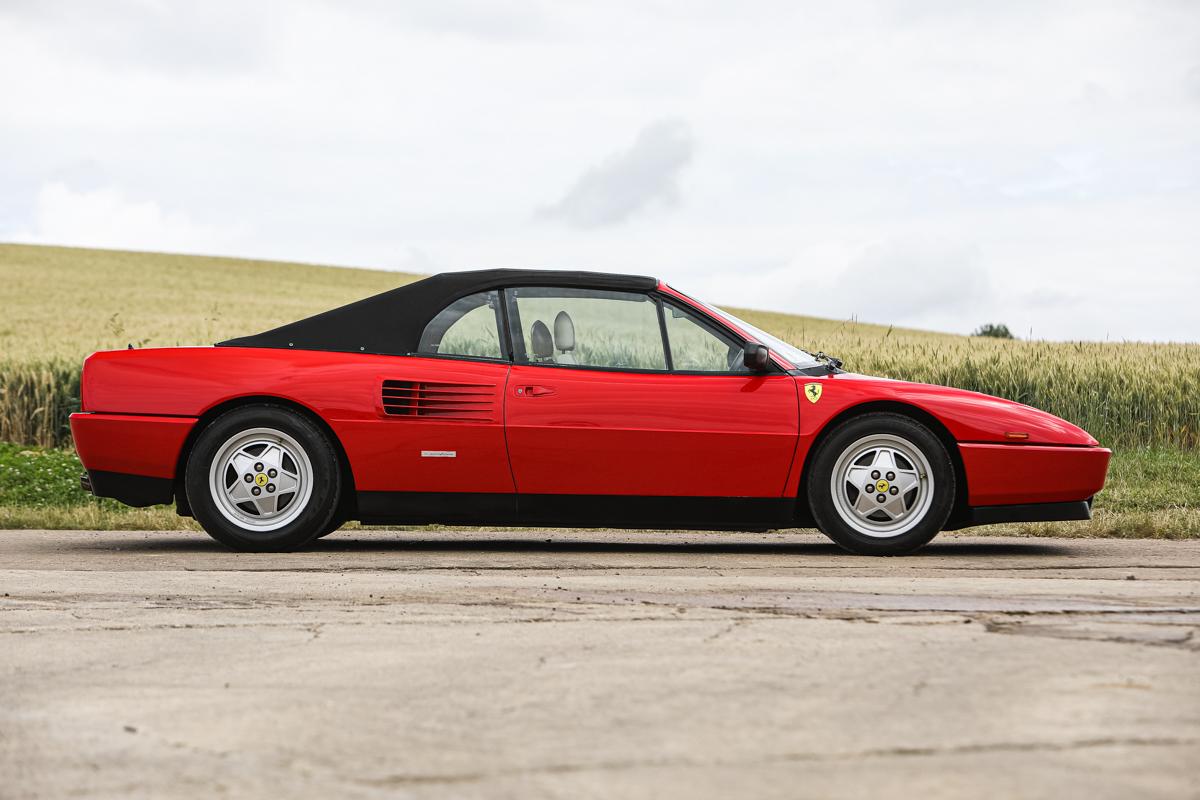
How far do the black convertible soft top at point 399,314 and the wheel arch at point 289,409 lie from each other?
12.2 inches

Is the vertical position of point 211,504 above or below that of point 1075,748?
above

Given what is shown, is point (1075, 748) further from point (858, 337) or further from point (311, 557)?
point (858, 337)

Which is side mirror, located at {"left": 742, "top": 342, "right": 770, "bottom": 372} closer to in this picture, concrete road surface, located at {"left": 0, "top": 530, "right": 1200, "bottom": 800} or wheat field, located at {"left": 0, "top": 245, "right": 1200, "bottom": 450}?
concrete road surface, located at {"left": 0, "top": 530, "right": 1200, "bottom": 800}

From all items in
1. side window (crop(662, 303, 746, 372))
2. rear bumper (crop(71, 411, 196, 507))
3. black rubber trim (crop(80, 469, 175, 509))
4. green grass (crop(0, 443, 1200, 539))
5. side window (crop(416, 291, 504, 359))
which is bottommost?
green grass (crop(0, 443, 1200, 539))

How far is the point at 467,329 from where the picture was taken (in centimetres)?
756

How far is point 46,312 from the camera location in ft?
127

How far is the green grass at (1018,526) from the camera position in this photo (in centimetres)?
884

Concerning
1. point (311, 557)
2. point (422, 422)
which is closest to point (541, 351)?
point (422, 422)

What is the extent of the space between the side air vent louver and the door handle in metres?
0.14

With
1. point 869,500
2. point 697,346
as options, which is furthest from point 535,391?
point 869,500

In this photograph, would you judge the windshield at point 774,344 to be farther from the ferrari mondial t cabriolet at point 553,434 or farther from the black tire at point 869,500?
the black tire at point 869,500

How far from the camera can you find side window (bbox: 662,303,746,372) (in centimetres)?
739

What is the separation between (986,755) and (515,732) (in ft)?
3.49

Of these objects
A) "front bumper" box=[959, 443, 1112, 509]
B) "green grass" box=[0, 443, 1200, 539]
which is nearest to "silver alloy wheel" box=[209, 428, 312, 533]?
"green grass" box=[0, 443, 1200, 539]
